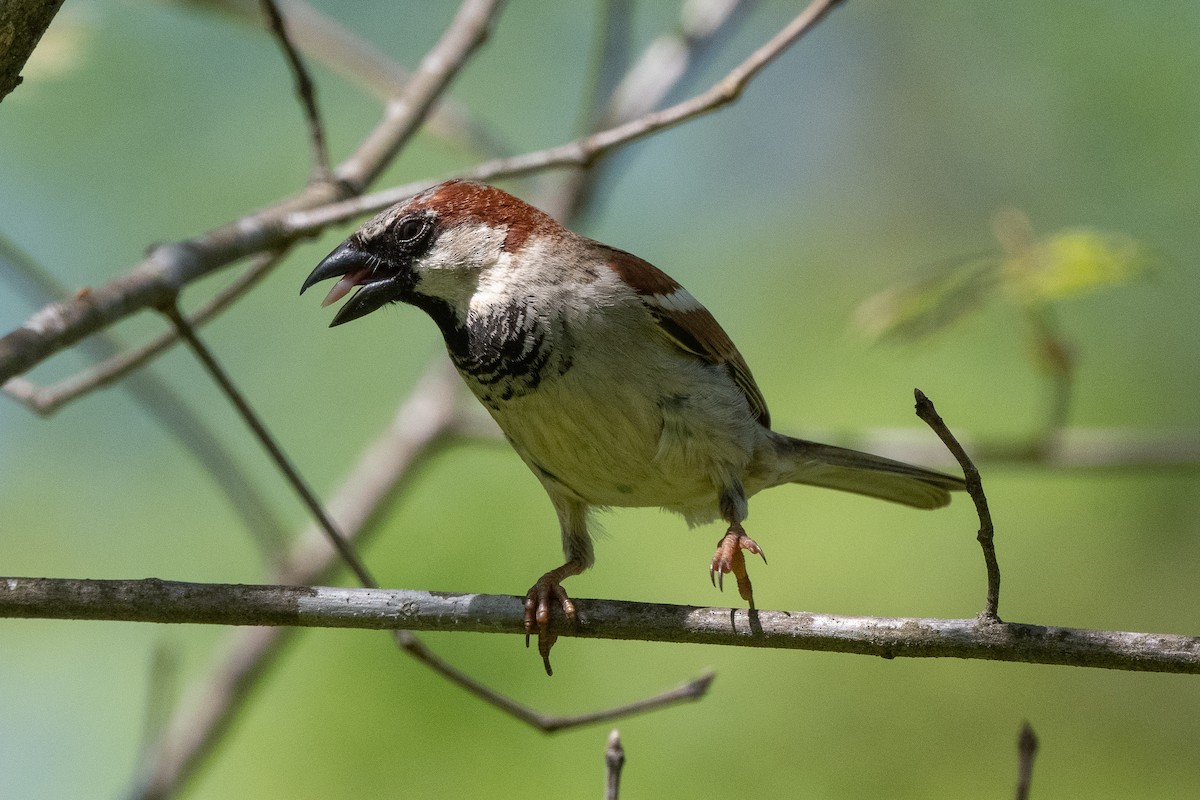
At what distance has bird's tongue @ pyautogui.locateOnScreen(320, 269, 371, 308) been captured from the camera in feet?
12.6

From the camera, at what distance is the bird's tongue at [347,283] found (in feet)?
12.6

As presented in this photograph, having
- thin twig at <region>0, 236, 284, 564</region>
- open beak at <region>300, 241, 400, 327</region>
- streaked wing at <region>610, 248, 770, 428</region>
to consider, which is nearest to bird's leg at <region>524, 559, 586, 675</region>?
streaked wing at <region>610, 248, 770, 428</region>

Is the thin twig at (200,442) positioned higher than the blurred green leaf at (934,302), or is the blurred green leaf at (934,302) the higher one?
the blurred green leaf at (934,302)

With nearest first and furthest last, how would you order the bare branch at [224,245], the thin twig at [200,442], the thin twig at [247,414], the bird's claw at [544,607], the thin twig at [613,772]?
the thin twig at [613,772] < the bare branch at [224,245] < the bird's claw at [544,607] < the thin twig at [247,414] < the thin twig at [200,442]

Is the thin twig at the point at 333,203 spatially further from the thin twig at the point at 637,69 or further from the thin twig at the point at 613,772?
the thin twig at the point at 613,772

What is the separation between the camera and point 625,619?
2.92m

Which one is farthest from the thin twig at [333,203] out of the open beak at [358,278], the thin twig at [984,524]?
the thin twig at [984,524]

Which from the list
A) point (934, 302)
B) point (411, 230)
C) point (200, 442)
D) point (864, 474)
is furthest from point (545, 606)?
point (200, 442)

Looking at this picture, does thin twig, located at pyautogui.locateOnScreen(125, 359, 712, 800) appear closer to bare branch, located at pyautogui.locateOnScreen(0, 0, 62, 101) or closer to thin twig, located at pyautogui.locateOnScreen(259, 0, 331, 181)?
thin twig, located at pyautogui.locateOnScreen(259, 0, 331, 181)

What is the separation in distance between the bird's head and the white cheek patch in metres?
0.43

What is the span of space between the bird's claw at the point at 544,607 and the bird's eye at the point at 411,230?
120 cm

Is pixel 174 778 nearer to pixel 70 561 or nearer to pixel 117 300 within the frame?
pixel 117 300

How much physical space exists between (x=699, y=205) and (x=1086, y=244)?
6.35 metres

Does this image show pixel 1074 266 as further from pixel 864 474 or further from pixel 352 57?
pixel 352 57
